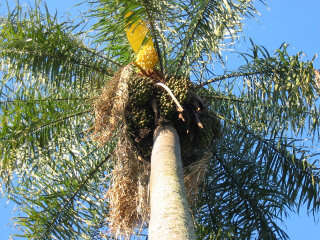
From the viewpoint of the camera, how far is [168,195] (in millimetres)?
4707

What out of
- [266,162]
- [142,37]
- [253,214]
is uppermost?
[142,37]

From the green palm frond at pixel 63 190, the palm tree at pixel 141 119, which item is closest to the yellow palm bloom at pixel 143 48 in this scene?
the palm tree at pixel 141 119

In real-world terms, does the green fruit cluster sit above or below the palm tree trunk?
above

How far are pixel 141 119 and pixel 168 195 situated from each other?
1.74 metres

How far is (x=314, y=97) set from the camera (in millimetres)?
6367

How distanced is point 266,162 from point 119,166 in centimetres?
208

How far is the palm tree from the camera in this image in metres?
6.35

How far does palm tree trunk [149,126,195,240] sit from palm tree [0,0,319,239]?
2.09 feet

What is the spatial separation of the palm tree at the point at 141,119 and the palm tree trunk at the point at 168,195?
64 centimetres

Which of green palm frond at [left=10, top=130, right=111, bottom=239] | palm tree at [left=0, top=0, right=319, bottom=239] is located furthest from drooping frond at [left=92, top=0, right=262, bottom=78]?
green palm frond at [left=10, top=130, right=111, bottom=239]

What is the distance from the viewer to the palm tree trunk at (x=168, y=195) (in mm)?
4230

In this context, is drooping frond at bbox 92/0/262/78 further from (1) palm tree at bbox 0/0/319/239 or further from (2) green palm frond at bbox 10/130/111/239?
(2) green palm frond at bbox 10/130/111/239

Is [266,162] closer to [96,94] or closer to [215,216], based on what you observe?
[215,216]

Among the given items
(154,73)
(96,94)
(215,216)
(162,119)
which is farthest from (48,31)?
(215,216)
